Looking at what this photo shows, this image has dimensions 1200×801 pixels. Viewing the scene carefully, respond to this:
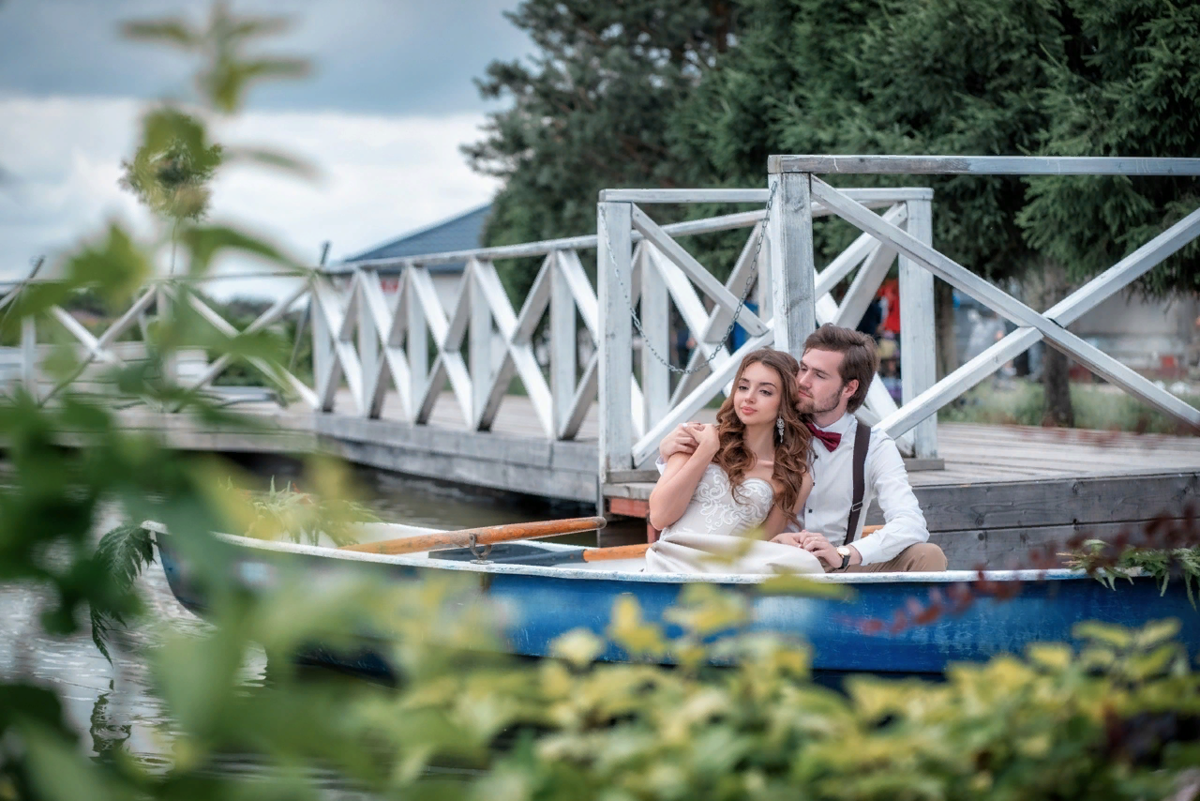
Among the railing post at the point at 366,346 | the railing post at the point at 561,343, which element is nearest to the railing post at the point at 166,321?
the railing post at the point at 561,343

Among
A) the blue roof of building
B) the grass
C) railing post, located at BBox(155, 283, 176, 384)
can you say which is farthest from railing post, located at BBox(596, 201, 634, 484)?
the blue roof of building

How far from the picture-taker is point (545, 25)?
22609mm

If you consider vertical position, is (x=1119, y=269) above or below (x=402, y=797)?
above

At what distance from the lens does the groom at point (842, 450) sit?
460cm

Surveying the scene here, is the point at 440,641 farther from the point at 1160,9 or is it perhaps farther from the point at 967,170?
the point at 1160,9

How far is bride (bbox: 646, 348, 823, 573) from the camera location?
177 inches

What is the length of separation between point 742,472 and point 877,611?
0.64 m

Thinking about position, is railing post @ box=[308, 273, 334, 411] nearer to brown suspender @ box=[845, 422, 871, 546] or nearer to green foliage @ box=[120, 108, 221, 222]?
brown suspender @ box=[845, 422, 871, 546]

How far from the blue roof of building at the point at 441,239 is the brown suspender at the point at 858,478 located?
34.3m

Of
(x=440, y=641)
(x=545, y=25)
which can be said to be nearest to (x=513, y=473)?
(x=440, y=641)

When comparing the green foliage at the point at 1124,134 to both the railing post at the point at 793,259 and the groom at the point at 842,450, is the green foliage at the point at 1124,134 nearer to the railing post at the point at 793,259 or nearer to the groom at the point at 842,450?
the railing post at the point at 793,259

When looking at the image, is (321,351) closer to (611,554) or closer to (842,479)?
(611,554)

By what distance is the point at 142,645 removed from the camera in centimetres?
144

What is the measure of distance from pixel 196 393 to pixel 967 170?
5.45 m
